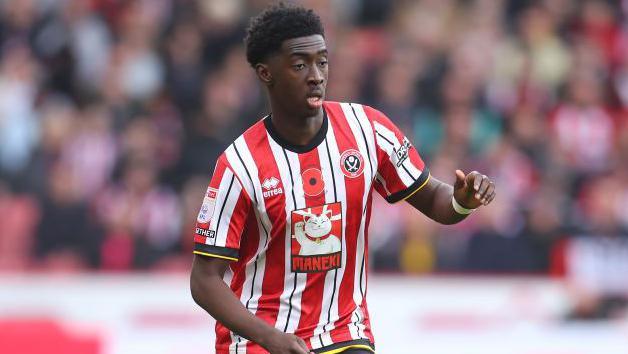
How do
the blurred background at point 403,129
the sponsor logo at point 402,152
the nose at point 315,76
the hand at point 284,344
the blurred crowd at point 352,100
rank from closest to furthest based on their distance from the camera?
the hand at point 284,344, the nose at point 315,76, the sponsor logo at point 402,152, the blurred background at point 403,129, the blurred crowd at point 352,100

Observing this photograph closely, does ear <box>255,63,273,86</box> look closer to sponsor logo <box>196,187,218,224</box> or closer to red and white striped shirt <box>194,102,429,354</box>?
red and white striped shirt <box>194,102,429,354</box>

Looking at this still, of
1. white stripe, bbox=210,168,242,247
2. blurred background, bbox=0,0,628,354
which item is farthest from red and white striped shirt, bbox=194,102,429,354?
blurred background, bbox=0,0,628,354

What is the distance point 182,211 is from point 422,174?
641 cm

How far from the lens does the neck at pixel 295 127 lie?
227 inches

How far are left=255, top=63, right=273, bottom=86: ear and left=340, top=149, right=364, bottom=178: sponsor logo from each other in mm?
456

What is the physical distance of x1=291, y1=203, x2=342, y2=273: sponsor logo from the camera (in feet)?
18.8

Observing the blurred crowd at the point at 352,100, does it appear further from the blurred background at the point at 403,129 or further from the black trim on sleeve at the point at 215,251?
the black trim on sleeve at the point at 215,251

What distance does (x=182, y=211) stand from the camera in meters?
12.2

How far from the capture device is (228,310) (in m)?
5.66

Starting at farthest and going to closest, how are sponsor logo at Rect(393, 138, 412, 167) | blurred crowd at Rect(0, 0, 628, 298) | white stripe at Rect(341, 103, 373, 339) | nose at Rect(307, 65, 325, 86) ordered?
blurred crowd at Rect(0, 0, 628, 298) → sponsor logo at Rect(393, 138, 412, 167) → white stripe at Rect(341, 103, 373, 339) → nose at Rect(307, 65, 325, 86)

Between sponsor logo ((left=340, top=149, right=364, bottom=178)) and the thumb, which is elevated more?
sponsor logo ((left=340, top=149, right=364, bottom=178))

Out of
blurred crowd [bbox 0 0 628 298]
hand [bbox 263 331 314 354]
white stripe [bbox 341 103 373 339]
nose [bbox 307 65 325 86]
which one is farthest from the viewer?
blurred crowd [bbox 0 0 628 298]

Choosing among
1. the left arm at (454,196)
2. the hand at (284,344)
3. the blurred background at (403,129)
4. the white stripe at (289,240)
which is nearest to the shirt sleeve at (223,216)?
the white stripe at (289,240)

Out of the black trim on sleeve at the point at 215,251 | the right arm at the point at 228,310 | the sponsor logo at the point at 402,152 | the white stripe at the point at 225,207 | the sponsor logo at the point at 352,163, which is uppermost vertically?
the sponsor logo at the point at 402,152
